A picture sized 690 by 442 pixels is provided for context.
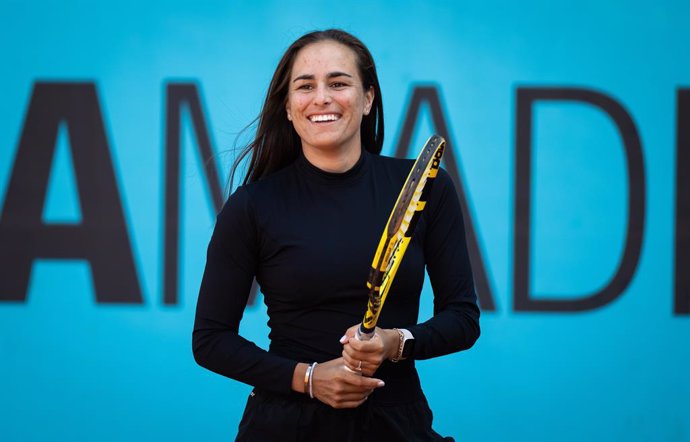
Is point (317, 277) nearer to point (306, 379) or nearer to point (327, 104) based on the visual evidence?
point (306, 379)

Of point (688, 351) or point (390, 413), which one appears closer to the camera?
A: point (390, 413)

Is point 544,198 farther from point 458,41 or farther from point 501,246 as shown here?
point 458,41

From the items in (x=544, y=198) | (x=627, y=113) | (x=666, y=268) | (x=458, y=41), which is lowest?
(x=666, y=268)

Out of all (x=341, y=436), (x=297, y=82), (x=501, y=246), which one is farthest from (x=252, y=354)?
(x=501, y=246)

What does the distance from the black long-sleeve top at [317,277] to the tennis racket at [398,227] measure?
159mm

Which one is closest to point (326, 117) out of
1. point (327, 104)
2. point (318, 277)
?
point (327, 104)

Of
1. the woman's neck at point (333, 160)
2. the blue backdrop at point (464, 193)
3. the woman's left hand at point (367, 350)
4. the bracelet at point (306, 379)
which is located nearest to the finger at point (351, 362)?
the woman's left hand at point (367, 350)

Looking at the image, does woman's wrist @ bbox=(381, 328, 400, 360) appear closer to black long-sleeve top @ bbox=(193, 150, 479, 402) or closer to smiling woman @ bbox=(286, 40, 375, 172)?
black long-sleeve top @ bbox=(193, 150, 479, 402)

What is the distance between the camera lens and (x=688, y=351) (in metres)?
4.01

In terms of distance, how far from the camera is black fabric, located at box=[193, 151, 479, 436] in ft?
6.47

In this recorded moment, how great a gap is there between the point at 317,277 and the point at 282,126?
0.45m

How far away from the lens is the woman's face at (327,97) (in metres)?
2.05

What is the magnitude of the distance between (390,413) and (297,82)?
747mm

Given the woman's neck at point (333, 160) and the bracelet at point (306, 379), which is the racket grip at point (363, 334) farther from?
the woman's neck at point (333, 160)
